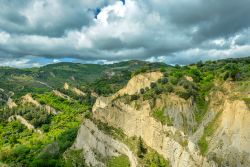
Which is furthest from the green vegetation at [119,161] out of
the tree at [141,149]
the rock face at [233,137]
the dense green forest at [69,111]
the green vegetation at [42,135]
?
the rock face at [233,137]

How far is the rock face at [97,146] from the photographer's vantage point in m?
60.1

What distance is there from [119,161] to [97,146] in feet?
26.0

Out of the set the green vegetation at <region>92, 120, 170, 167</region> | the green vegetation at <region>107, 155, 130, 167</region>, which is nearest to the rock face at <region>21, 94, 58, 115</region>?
the green vegetation at <region>92, 120, 170, 167</region>

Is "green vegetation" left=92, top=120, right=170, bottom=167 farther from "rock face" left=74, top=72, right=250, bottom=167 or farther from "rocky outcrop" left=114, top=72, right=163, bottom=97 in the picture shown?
"rocky outcrop" left=114, top=72, right=163, bottom=97

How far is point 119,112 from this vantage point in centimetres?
6606

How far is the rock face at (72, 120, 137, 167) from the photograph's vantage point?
60.1 meters

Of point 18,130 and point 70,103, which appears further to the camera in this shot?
point 70,103

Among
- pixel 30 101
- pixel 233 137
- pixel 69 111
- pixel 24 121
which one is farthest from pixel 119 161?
pixel 30 101

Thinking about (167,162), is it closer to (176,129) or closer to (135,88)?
(176,129)

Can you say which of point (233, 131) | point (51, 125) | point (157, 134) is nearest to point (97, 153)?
point (157, 134)

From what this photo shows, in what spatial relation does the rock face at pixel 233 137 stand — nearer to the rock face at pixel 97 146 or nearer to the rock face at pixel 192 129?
the rock face at pixel 192 129

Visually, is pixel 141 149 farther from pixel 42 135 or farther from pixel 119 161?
pixel 42 135

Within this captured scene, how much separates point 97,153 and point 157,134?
1548 cm

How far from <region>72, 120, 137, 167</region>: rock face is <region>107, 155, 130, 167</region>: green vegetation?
743 mm
